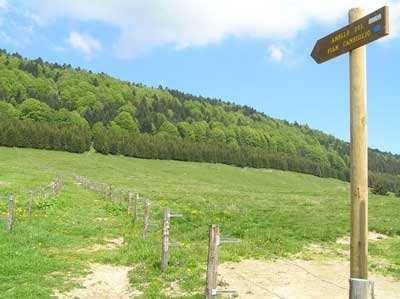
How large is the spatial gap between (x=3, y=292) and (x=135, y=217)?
50.9 feet

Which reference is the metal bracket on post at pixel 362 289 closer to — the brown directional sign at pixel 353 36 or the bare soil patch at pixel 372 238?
the brown directional sign at pixel 353 36

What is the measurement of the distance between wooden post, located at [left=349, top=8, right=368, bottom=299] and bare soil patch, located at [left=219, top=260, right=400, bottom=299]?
6837 mm

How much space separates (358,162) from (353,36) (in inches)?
81.0

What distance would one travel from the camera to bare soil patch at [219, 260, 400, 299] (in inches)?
598

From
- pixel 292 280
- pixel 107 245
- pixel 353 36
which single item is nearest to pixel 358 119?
pixel 353 36

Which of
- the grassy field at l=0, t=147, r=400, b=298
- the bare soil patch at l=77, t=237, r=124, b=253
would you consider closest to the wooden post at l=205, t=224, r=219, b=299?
the grassy field at l=0, t=147, r=400, b=298

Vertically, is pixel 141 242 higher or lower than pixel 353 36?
lower

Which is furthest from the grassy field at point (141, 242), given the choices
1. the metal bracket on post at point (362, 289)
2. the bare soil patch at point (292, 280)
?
the metal bracket on post at point (362, 289)

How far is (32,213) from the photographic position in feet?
99.9

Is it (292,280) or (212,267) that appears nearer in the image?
(212,267)

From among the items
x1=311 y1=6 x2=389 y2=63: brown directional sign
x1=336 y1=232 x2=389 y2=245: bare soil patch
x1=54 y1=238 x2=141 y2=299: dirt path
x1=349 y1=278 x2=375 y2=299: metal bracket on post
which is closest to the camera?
x1=349 y1=278 x2=375 y2=299: metal bracket on post

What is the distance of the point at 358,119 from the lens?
8.52 m

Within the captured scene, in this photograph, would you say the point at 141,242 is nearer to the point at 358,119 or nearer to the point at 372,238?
the point at 372,238

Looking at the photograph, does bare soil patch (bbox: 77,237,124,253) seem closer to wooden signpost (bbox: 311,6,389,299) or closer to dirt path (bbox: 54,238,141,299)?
dirt path (bbox: 54,238,141,299)
